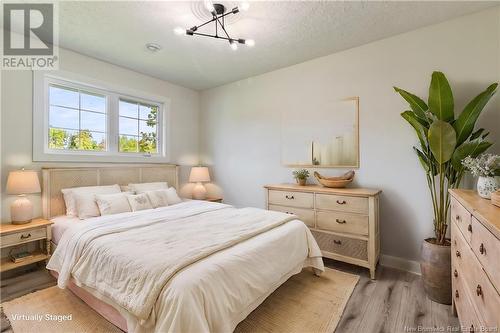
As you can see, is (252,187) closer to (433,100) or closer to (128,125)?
(128,125)

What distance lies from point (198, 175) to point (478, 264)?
→ 141 inches

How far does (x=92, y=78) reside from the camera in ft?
10.4

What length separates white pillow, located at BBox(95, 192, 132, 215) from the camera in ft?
8.89

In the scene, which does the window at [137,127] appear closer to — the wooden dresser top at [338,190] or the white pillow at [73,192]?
the white pillow at [73,192]

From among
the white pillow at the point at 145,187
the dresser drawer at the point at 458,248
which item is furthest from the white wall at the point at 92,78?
the dresser drawer at the point at 458,248

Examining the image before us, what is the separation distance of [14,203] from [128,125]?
1.71 m

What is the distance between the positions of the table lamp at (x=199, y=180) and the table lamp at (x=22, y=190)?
2026 millimetres

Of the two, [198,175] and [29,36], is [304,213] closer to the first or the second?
[198,175]

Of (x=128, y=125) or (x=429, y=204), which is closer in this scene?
(x=429, y=204)

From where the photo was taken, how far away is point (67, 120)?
10.2ft

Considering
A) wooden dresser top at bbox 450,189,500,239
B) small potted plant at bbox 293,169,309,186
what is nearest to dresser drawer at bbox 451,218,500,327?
wooden dresser top at bbox 450,189,500,239

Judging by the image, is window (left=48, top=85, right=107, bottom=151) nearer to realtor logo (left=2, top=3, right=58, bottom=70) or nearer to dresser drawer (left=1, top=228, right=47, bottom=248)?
realtor logo (left=2, top=3, right=58, bottom=70)

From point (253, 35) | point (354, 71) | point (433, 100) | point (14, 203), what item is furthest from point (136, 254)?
point (354, 71)

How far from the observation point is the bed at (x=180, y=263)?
131 centimetres
